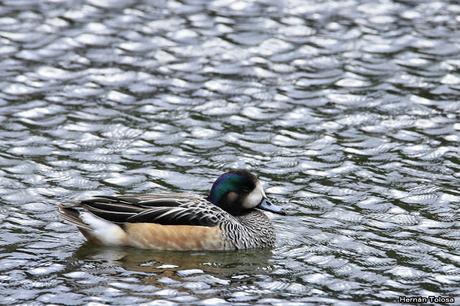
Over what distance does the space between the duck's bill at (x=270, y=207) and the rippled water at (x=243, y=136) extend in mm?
301

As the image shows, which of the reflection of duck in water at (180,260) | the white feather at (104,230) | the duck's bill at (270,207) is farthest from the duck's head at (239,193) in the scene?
the white feather at (104,230)

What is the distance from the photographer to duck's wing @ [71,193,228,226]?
12.5m

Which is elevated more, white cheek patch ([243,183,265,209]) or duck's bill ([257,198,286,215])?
white cheek patch ([243,183,265,209])

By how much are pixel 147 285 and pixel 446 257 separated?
2.93 m

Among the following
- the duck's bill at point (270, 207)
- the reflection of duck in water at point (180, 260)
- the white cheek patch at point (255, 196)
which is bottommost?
the reflection of duck in water at point (180, 260)

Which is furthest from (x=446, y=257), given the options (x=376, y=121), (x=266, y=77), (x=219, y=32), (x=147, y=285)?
(x=219, y=32)

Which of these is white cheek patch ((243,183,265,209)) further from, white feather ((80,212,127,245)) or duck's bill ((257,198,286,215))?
white feather ((80,212,127,245))

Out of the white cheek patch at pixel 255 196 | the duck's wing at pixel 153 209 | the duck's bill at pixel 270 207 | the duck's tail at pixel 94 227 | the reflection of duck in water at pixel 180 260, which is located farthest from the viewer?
the white cheek patch at pixel 255 196

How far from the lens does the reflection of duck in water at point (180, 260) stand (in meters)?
12.0

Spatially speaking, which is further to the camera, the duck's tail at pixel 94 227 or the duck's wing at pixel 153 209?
the duck's wing at pixel 153 209

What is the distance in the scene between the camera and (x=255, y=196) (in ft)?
42.8

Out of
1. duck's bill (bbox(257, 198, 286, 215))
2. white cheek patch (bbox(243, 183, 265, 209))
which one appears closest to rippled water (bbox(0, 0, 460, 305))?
duck's bill (bbox(257, 198, 286, 215))

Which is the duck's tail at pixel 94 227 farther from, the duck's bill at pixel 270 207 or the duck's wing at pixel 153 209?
the duck's bill at pixel 270 207

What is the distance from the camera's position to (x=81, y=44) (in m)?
18.0
